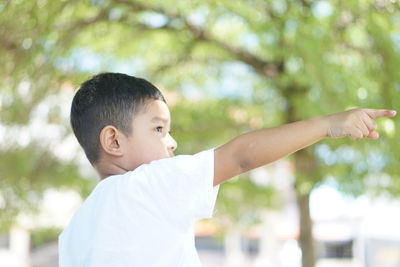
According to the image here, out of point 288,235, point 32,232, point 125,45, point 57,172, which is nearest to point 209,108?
point 125,45

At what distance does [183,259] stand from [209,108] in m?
4.84

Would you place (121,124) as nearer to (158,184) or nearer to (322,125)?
(158,184)

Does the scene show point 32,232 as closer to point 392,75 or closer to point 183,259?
point 392,75

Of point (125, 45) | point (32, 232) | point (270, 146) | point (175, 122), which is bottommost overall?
point (270, 146)

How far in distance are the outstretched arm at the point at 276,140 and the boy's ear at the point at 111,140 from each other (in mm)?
284

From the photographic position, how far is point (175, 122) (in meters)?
6.03

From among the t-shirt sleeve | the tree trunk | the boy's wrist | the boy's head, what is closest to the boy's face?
the boy's head

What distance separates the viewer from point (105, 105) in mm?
1557

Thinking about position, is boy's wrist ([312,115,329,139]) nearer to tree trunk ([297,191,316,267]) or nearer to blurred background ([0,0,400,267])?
blurred background ([0,0,400,267])

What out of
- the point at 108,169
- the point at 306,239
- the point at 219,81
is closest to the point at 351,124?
the point at 108,169

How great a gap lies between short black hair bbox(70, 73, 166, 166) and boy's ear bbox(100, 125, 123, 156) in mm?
13

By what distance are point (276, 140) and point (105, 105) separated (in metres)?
0.45

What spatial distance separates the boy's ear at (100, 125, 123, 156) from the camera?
4.96ft

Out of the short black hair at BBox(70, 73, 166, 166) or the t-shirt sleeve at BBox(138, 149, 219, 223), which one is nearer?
the t-shirt sleeve at BBox(138, 149, 219, 223)
